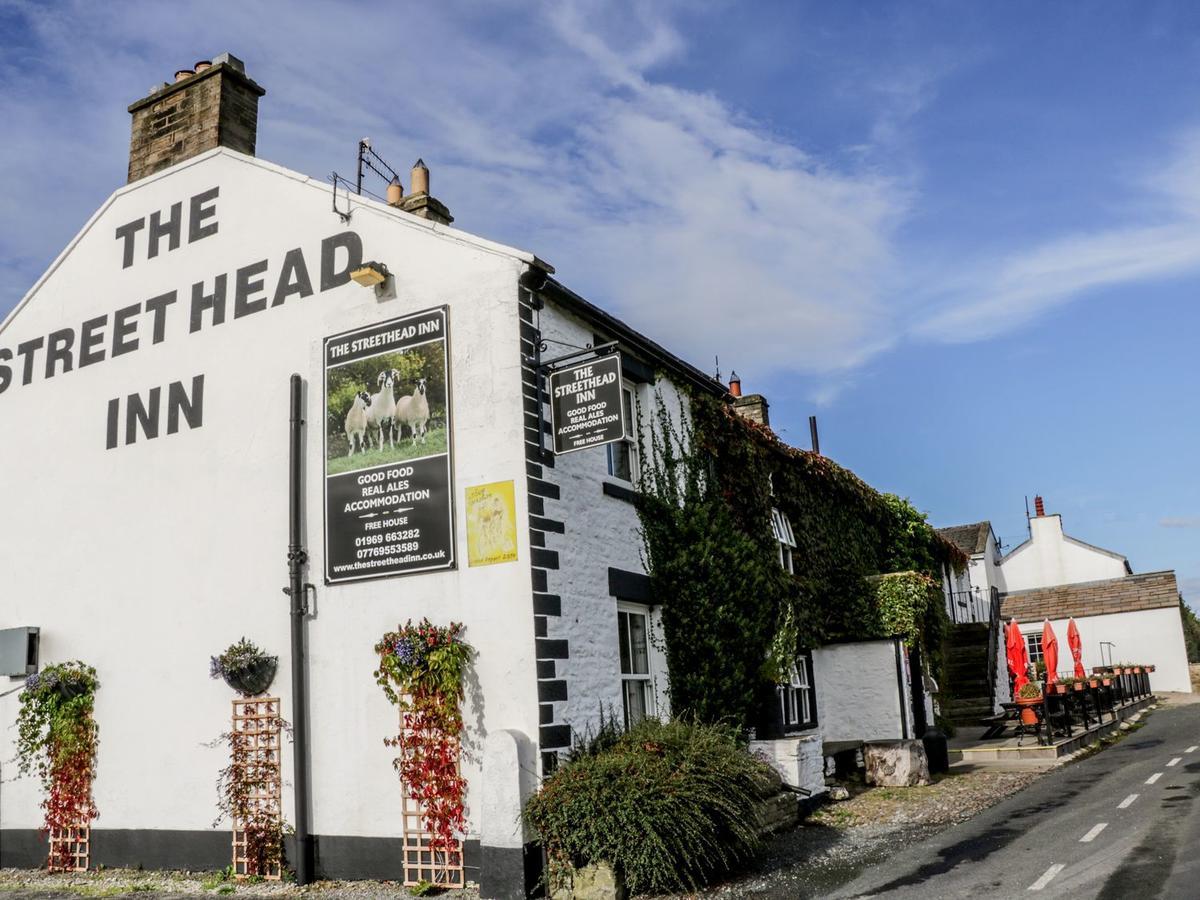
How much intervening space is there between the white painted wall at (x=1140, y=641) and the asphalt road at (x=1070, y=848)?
25293 millimetres

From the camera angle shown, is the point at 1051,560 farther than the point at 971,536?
Yes

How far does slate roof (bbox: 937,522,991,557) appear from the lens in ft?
145

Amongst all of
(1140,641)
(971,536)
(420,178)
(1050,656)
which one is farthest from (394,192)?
(971,536)

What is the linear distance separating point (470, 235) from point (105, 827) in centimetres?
897

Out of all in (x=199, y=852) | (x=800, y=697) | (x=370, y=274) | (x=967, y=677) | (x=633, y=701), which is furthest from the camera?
(x=967, y=677)

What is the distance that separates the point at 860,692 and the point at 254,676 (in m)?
11.1

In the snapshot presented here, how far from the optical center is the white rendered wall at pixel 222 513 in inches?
433

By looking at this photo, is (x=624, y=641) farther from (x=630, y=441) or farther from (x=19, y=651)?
(x=19, y=651)

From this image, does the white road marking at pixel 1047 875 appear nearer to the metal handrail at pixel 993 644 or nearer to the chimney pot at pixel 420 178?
the chimney pot at pixel 420 178

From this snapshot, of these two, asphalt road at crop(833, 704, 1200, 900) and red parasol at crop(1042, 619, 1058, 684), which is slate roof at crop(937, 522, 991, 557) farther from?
asphalt road at crop(833, 704, 1200, 900)

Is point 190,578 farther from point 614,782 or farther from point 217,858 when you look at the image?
point 614,782

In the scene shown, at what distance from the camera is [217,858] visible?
11.9 meters

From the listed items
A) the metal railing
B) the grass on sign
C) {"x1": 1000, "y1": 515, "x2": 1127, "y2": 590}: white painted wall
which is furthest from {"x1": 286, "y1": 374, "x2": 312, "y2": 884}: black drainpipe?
{"x1": 1000, "y1": 515, "x2": 1127, "y2": 590}: white painted wall

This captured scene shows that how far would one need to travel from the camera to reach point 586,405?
11.0 meters
